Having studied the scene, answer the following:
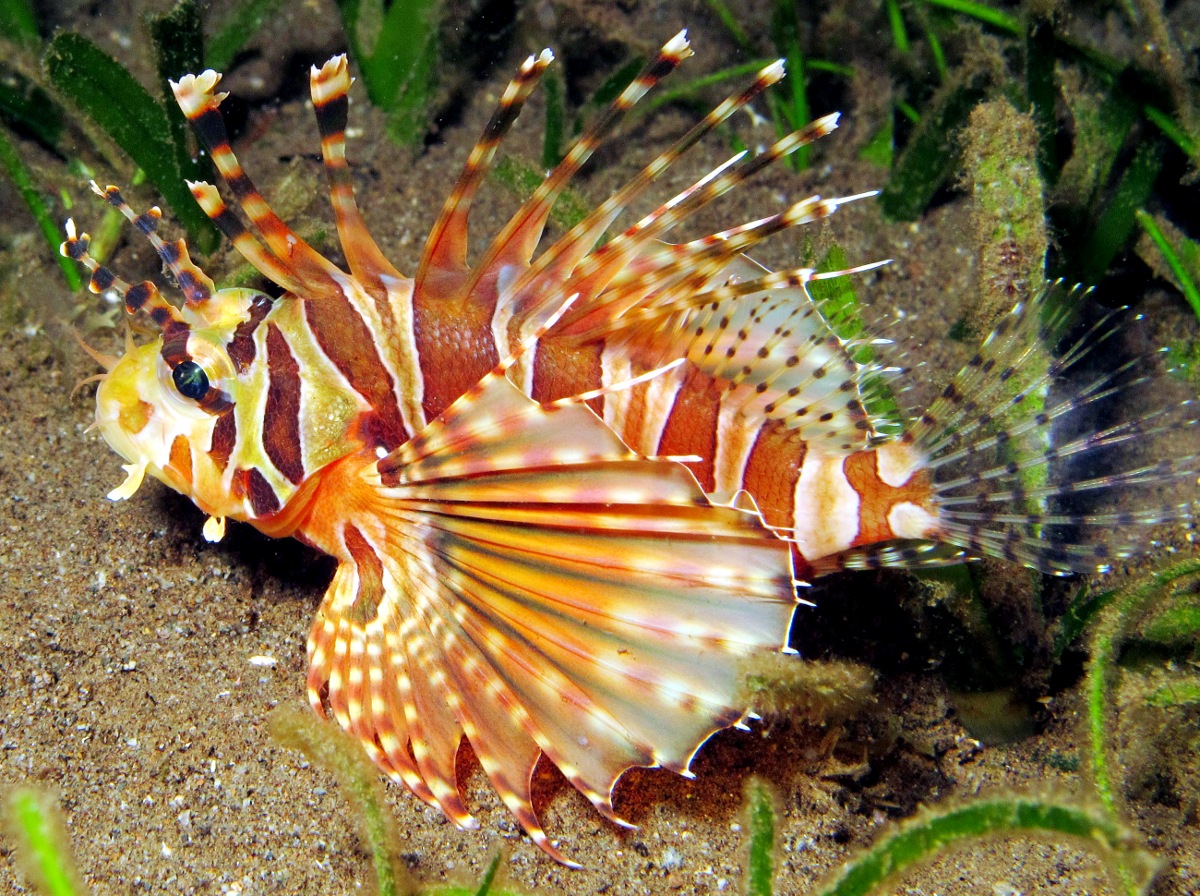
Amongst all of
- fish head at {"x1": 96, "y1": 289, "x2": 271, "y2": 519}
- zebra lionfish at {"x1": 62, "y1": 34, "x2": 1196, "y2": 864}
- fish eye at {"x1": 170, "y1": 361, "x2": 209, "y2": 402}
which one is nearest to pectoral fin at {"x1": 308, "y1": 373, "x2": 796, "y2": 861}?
zebra lionfish at {"x1": 62, "y1": 34, "x2": 1196, "y2": 864}

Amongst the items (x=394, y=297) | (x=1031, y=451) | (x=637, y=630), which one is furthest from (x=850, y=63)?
(x=637, y=630)

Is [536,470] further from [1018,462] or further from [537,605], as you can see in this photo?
[1018,462]

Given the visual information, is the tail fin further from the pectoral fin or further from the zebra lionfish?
the pectoral fin

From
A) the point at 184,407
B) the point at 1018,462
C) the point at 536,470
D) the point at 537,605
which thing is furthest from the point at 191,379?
the point at 1018,462

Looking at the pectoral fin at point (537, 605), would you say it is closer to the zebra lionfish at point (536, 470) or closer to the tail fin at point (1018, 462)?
the zebra lionfish at point (536, 470)

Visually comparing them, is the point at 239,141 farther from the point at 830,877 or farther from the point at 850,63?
the point at 830,877

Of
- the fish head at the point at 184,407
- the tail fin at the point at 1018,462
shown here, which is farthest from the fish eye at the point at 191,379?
the tail fin at the point at 1018,462

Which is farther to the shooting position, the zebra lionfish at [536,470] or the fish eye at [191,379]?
the fish eye at [191,379]
